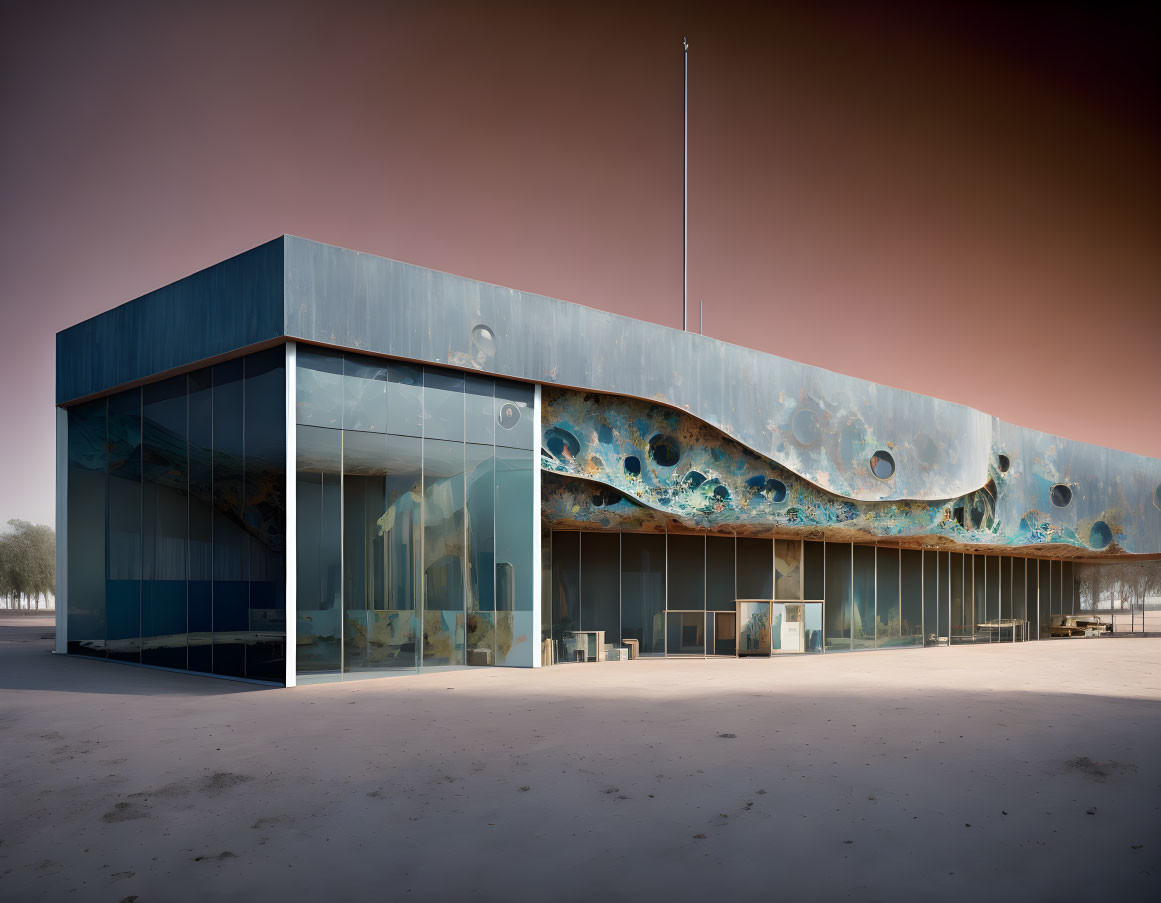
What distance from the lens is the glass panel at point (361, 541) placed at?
16.3 meters

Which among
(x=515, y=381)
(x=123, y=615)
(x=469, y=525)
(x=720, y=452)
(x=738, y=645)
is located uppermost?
(x=515, y=381)

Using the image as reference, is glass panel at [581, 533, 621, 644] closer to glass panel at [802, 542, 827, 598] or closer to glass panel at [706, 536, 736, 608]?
glass panel at [706, 536, 736, 608]

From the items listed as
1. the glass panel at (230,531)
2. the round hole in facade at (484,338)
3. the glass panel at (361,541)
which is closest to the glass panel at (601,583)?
the round hole in facade at (484,338)

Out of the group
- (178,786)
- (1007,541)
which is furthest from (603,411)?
(1007,541)

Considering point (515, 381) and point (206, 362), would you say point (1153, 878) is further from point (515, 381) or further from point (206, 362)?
point (206, 362)

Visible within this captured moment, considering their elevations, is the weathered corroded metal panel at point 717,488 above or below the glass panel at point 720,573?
above

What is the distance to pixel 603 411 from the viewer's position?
68.9 feet

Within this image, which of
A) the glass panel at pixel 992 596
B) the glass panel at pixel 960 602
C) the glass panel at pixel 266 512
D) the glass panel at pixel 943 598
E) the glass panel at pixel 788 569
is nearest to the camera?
the glass panel at pixel 266 512

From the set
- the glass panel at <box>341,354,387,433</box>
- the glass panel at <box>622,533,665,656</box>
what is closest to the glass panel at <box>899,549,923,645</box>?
the glass panel at <box>622,533,665,656</box>

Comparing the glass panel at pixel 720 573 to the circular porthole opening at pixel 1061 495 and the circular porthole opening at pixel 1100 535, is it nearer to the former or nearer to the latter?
the circular porthole opening at pixel 1061 495

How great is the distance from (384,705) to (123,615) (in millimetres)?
9968

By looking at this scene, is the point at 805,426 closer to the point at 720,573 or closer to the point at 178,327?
the point at 720,573

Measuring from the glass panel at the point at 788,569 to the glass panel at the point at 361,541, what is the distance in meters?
13.0

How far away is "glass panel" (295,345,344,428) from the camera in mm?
16062
